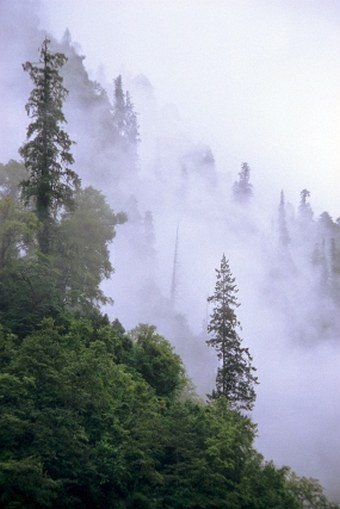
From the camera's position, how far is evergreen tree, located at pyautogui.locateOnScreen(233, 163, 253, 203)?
142 metres

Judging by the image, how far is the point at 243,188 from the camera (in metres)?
143

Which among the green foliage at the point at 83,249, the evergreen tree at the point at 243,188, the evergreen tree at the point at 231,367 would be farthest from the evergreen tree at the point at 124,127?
the evergreen tree at the point at 231,367

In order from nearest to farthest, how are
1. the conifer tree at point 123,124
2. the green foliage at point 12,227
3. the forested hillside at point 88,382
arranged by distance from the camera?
the forested hillside at point 88,382
the green foliage at point 12,227
the conifer tree at point 123,124

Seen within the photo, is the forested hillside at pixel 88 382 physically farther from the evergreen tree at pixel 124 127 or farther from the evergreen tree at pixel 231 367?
the evergreen tree at pixel 124 127

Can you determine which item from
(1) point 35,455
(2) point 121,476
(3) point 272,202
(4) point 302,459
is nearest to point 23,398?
(1) point 35,455

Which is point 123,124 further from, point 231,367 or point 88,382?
point 88,382

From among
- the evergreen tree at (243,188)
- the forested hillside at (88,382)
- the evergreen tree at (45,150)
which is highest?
the evergreen tree at (243,188)

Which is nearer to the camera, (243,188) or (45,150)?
(45,150)

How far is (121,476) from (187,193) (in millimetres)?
130944

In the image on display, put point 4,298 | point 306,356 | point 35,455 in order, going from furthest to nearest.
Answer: point 306,356
point 4,298
point 35,455

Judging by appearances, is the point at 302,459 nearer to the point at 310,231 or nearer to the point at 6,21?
the point at 310,231

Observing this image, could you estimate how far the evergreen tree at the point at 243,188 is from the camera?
465 feet

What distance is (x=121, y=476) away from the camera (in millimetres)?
17062

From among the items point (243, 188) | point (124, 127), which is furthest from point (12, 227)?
point (243, 188)
